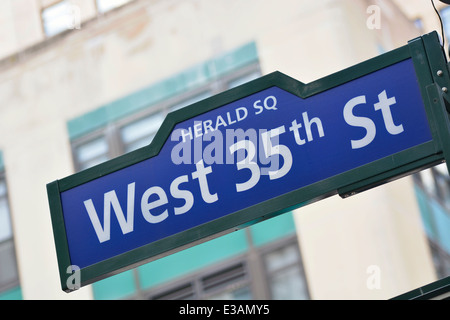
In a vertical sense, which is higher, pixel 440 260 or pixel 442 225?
pixel 442 225

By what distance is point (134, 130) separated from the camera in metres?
16.4

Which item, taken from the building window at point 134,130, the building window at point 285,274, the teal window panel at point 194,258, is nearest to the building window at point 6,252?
the building window at point 134,130

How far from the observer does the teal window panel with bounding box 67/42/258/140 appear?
1568cm

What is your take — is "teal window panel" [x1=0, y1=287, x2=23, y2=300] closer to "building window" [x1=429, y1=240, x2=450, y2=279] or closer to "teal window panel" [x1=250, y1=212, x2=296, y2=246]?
"teal window panel" [x1=250, y1=212, x2=296, y2=246]

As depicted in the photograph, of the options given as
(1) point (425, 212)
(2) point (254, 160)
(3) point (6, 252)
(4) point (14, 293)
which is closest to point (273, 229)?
(1) point (425, 212)

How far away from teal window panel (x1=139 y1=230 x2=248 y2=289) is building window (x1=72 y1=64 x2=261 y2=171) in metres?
1.93

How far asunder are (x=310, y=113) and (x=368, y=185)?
369mm

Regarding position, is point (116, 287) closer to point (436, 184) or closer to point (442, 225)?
point (442, 225)

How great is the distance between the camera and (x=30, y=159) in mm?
17016

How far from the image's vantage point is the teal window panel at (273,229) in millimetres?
14523

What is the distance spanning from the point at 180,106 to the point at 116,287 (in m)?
3.05

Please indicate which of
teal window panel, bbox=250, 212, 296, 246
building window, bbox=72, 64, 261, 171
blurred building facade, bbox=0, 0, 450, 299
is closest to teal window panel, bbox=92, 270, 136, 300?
blurred building facade, bbox=0, 0, 450, 299
